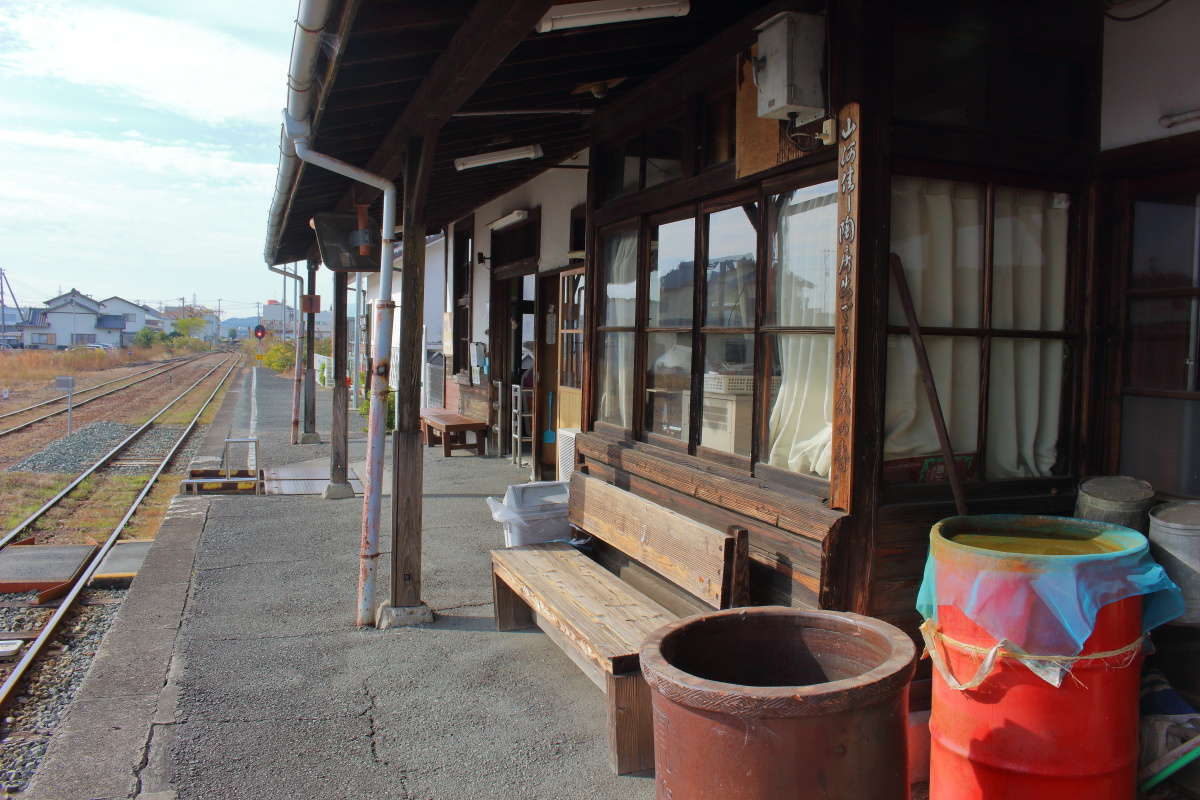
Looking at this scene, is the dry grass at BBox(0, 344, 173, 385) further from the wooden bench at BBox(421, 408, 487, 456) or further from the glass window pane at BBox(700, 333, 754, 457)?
the glass window pane at BBox(700, 333, 754, 457)

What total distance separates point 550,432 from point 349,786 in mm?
6537

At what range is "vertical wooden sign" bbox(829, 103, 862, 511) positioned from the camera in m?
3.16

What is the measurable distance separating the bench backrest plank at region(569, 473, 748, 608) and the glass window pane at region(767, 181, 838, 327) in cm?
90

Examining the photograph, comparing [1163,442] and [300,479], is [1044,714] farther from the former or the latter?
[300,479]

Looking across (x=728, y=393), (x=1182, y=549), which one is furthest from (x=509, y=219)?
(x=1182, y=549)

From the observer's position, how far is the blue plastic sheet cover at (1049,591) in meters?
2.45

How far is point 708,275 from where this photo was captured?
4277mm

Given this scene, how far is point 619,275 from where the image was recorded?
525cm

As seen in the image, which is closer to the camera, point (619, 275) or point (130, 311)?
point (619, 275)

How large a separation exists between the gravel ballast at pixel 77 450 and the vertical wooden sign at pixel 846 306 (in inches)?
488

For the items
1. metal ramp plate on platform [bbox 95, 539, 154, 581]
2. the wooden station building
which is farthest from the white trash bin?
metal ramp plate on platform [bbox 95, 539, 154, 581]

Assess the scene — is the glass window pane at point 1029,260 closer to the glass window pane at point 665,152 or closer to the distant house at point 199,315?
the glass window pane at point 665,152

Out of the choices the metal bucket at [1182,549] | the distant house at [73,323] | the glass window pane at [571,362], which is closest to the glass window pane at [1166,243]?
→ the metal bucket at [1182,549]

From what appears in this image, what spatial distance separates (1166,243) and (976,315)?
0.70 m
